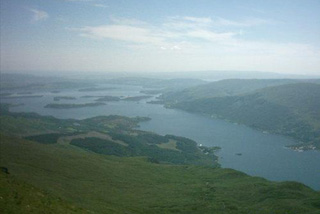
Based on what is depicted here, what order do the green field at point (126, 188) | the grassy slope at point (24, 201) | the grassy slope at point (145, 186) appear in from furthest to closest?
the grassy slope at point (145, 186) → the green field at point (126, 188) → the grassy slope at point (24, 201)

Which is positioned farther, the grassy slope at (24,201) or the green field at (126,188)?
the green field at (126,188)

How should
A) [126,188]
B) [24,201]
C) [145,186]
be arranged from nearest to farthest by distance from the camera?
[24,201] < [126,188] < [145,186]

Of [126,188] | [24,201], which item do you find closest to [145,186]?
[126,188]

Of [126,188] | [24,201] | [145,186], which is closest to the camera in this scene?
[24,201]

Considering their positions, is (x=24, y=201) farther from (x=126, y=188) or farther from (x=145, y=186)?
(x=145, y=186)

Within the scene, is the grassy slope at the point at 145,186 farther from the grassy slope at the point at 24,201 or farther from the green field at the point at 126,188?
the grassy slope at the point at 24,201

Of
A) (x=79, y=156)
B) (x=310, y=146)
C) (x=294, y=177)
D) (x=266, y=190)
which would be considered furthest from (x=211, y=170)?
(x=310, y=146)

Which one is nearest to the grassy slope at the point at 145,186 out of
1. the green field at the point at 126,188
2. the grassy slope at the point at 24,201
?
the green field at the point at 126,188

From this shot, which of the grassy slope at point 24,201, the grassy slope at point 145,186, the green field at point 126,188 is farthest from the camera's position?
the grassy slope at point 145,186

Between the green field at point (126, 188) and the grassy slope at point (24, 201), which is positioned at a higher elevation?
the grassy slope at point (24, 201)

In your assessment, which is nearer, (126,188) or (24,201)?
(24,201)
